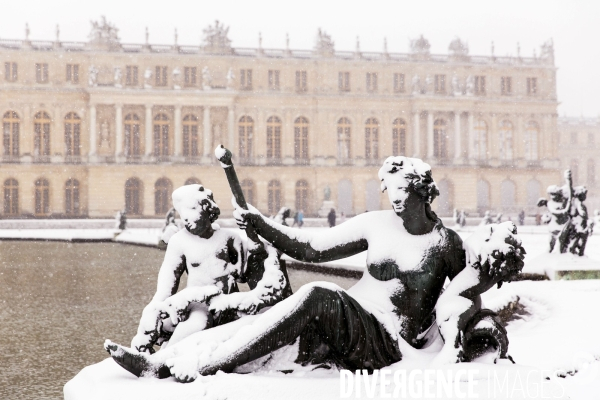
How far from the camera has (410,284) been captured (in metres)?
2.65

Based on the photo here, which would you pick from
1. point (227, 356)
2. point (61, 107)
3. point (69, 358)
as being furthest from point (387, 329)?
point (61, 107)

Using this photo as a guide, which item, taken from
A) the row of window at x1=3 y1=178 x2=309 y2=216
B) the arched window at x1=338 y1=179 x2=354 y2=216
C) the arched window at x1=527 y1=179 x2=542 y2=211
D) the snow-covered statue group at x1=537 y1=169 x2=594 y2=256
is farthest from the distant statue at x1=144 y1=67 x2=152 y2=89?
the snow-covered statue group at x1=537 y1=169 x2=594 y2=256

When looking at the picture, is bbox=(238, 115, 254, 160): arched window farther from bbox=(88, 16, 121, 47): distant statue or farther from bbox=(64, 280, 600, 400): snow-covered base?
bbox=(64, 280, 600, 400): snow-covered base

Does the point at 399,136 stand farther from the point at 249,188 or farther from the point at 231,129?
the point at 231,129

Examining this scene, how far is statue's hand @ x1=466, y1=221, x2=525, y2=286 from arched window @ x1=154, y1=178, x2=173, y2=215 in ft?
130

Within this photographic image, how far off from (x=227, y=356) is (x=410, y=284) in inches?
31.3

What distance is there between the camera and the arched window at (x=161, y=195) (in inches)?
1628

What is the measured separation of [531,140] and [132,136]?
27614mm

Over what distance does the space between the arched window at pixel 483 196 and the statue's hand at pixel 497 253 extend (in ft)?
140

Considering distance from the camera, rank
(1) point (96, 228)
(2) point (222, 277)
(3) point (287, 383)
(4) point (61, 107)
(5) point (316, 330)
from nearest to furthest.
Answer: (3) point (287, 383) → (5) point (316, 330) → (2) point (222, 277) → (1) point (96, 228) → (4) point (61, 107)

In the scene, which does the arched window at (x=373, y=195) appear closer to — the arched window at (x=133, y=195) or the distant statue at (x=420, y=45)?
the distant statue at (x=420, y=45)

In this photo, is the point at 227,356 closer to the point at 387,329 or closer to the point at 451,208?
the point at 387,329

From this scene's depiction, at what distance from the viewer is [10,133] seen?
4084 cm

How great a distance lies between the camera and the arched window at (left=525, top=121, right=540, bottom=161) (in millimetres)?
46125
